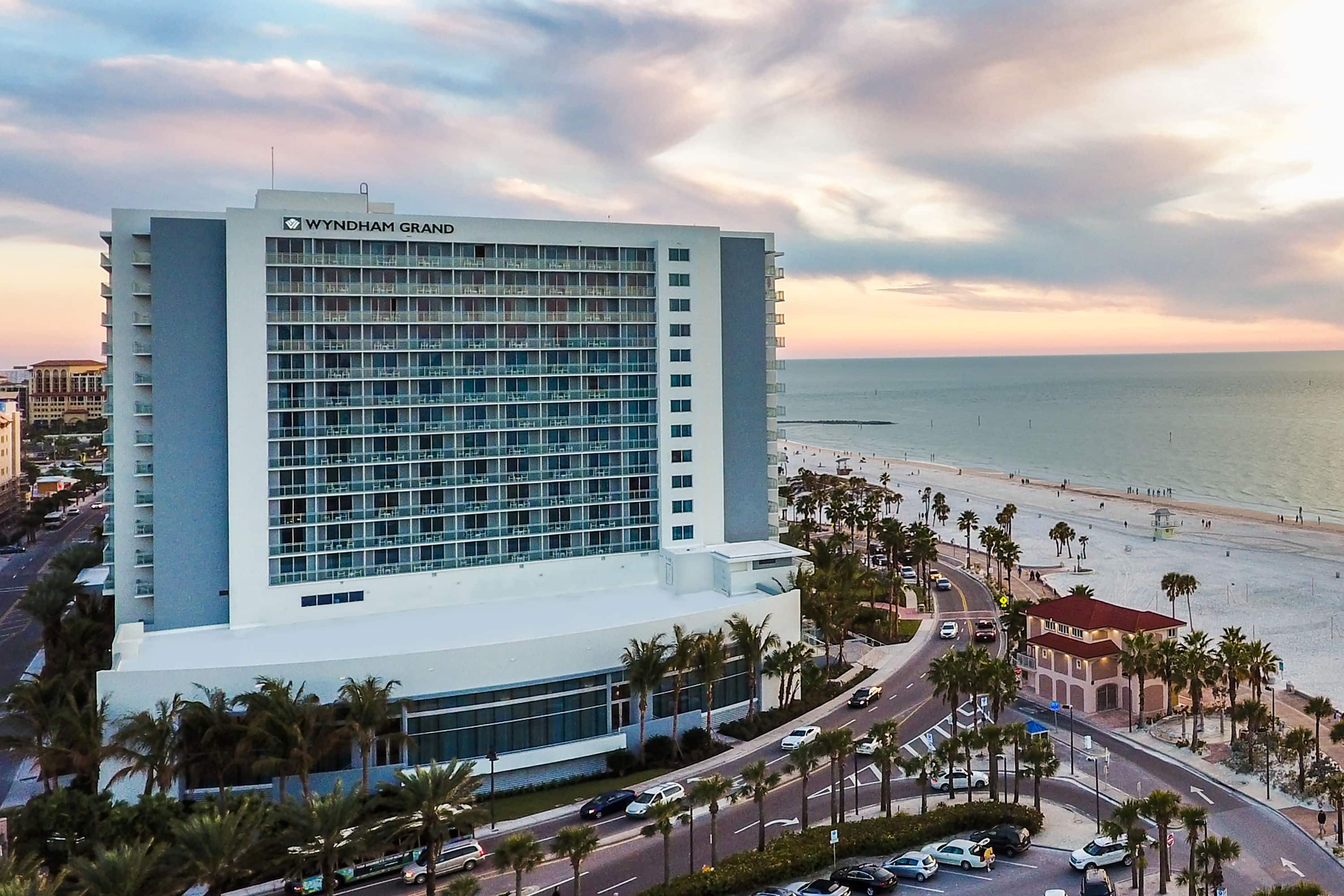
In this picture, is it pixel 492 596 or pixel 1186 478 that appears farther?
pixel 1186 478

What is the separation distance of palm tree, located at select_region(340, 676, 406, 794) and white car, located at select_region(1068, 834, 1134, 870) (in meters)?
30.2

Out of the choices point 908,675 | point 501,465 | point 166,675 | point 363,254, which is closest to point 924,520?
point 908,675

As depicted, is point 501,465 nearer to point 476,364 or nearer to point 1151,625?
point 476,364

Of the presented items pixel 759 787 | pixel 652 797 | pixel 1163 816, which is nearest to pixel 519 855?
pixel 759 787

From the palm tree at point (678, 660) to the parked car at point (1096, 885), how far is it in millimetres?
21847

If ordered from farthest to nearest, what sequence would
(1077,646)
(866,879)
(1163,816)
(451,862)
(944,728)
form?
(1077,646)
(944,728)
(451,862)
(866,879)
(1163,816)

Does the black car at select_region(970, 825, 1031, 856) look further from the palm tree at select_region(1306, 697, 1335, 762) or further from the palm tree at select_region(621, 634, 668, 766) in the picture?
the palm tree at select_region(1306, 697, 1335, 762)

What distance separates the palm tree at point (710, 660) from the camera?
177ft

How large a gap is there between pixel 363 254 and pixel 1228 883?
54.6m

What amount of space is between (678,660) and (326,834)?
22336 mm

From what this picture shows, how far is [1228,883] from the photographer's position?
3831cm

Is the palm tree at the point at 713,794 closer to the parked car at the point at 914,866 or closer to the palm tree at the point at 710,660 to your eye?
the parked car at the point at 914,866

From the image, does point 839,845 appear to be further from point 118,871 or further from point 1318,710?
point 1318,710

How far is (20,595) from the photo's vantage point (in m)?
90.8
